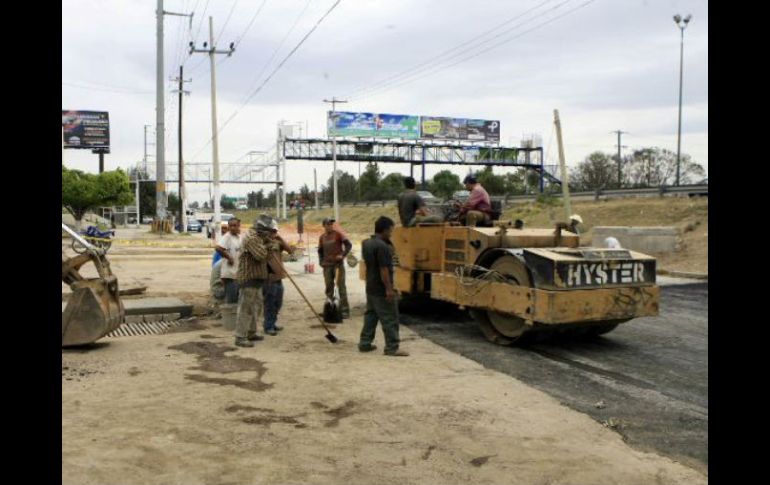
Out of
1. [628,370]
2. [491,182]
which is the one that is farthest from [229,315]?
[491,182]

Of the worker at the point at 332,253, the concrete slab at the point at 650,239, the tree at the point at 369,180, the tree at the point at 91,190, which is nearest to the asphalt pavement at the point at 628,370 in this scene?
the worker at the point at 332,253

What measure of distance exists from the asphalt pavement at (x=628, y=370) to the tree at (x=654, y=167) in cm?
5616

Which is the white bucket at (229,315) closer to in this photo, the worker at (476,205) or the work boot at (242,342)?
the work boot at (242,342)

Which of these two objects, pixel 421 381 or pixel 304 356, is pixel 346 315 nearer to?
pixel 304 356

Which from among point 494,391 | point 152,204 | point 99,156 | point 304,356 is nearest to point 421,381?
point 494,391

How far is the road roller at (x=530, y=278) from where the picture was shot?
7.26 m

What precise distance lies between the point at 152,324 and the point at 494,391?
5.55 metres

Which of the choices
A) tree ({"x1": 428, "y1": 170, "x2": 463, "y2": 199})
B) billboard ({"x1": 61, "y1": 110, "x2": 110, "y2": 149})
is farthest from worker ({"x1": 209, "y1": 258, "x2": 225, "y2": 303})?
billboard ({"x1": 61, "y1": 110, "x2": 110, "y2": 149})

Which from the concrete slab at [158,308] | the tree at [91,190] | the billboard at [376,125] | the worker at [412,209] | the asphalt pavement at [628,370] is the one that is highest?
the billboard at [376,125]

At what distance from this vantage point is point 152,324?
9492 millimetres

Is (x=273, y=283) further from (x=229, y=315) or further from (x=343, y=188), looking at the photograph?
(x=343, y=188)

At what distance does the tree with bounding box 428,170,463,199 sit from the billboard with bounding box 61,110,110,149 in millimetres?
37507

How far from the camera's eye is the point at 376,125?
6234 centimetres

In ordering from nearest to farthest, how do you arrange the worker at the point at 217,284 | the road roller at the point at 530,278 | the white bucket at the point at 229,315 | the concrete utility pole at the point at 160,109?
the road roller at the point at 530,278
the white bucket at the point at 229,315
the worker at the point at 217,284
the concrete utility pole at the point at 160,109
